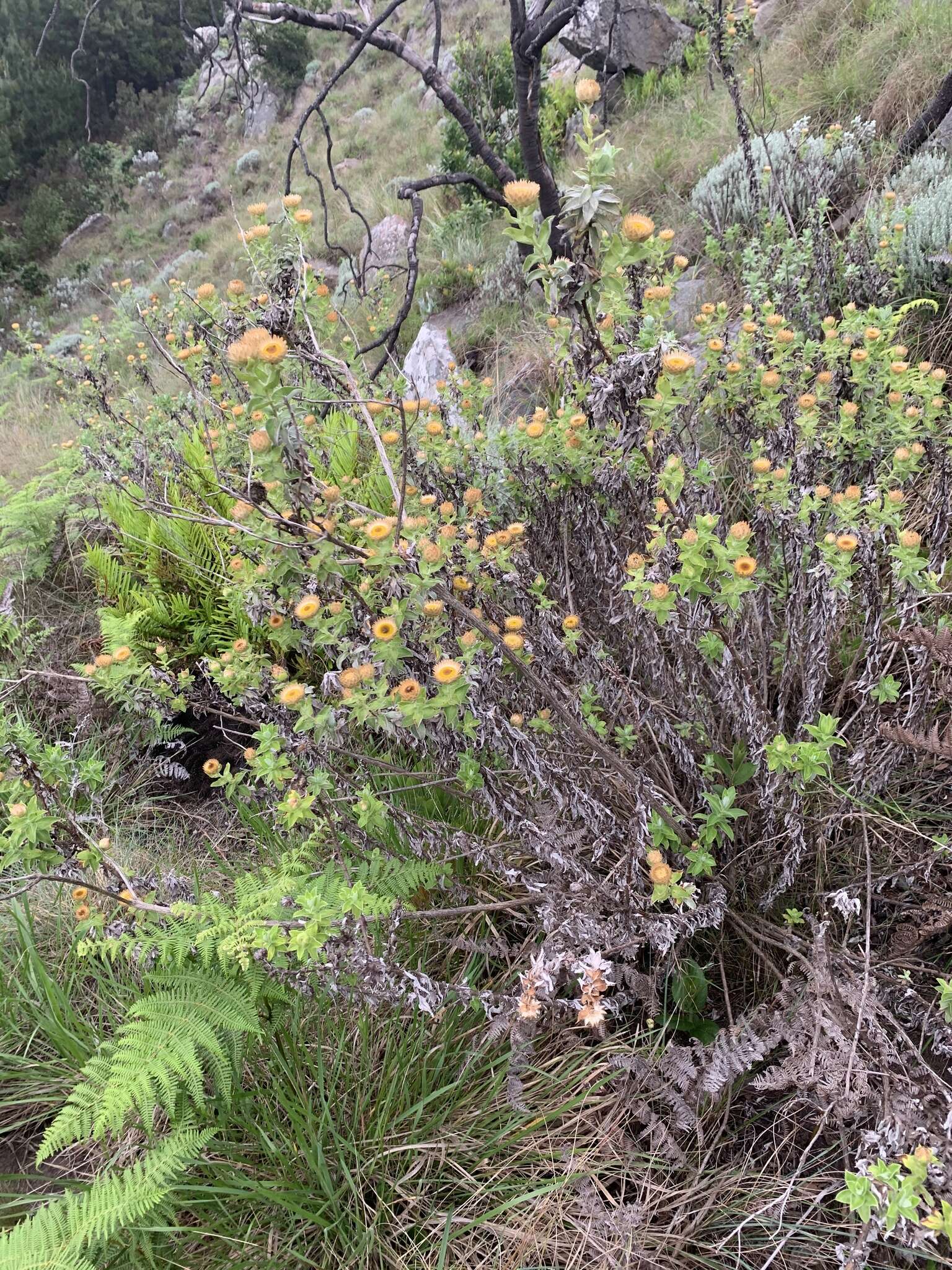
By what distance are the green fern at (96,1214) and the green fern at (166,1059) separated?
0.24ft

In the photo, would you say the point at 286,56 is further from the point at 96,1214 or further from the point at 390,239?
the point at 96,1214

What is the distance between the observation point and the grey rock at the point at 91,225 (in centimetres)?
1938

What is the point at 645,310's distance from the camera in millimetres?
1524

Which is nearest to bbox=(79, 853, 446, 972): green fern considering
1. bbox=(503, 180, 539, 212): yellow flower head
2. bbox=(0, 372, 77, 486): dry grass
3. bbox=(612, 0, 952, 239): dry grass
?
bbox=(503, 180, 539, 212): yellow flower head

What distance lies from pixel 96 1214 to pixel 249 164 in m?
21.2

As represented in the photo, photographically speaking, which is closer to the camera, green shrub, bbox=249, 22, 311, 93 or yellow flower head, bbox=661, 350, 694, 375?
yellow flower head, bbox=661, 350, 694, 375

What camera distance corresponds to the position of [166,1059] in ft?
4.99

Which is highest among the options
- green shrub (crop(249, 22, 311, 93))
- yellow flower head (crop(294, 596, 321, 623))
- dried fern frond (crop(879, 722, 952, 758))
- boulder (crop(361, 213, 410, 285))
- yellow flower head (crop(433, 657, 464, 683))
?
green shrub (crop(249, 22, 311, 93))

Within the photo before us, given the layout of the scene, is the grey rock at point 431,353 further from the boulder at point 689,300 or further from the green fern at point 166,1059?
the green fern at point 166,1059

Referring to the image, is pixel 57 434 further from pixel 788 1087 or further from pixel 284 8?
pixel 788 1087

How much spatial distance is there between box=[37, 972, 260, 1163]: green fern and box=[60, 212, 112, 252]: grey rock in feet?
74.8

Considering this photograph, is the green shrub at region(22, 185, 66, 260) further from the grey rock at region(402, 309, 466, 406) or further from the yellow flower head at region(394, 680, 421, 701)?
the yellow flower head at region(394, 680, 421, 701)

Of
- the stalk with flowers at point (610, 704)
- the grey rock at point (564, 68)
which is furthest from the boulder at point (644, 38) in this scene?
the stalk with flowers at point (610, 704)

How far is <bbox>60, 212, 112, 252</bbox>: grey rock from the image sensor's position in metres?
19.4
